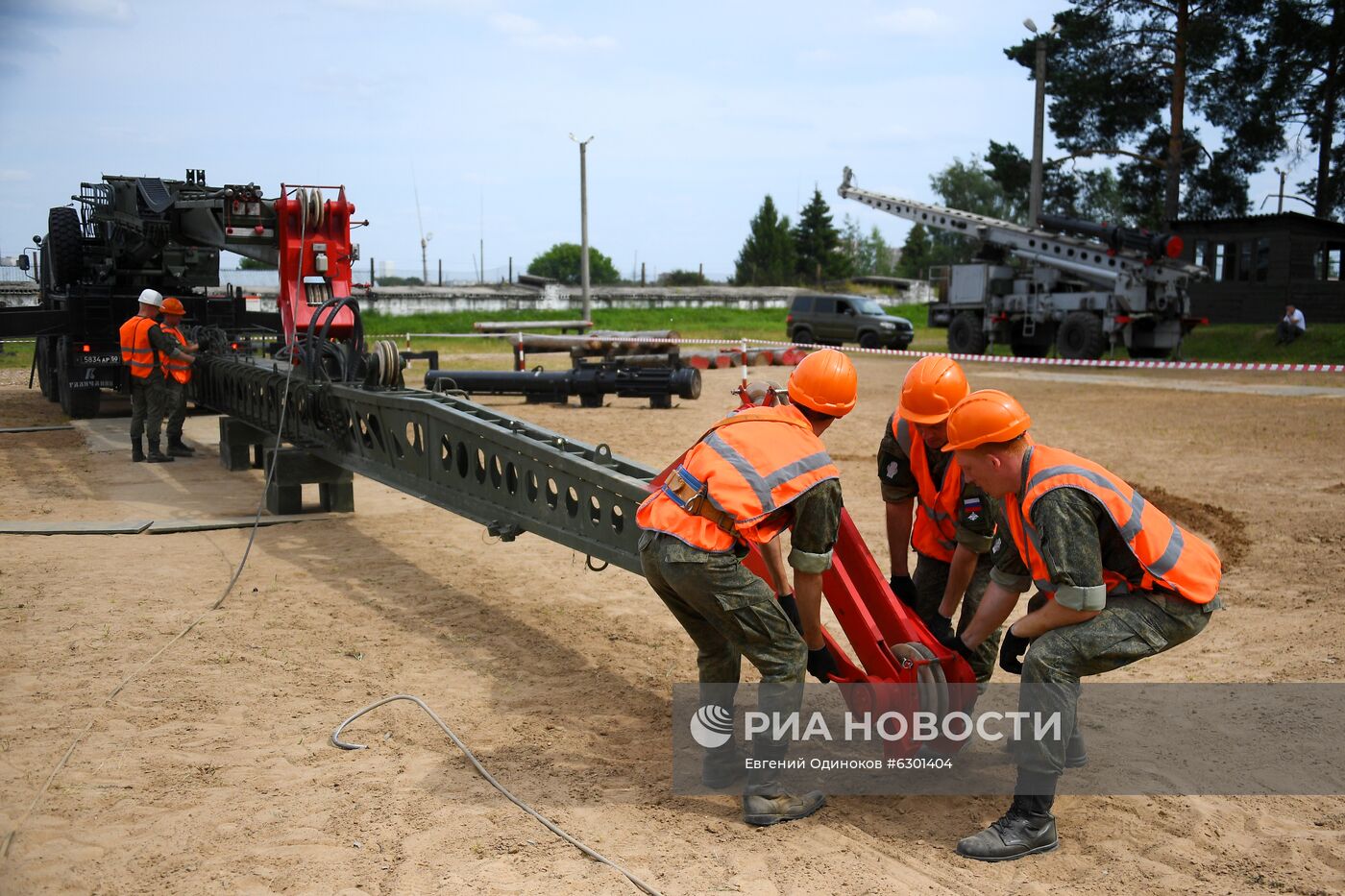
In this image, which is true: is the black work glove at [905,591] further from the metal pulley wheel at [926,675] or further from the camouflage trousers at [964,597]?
the metal pulley wheel at [926,675]

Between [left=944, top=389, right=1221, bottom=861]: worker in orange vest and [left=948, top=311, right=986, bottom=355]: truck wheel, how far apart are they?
23.3 metres

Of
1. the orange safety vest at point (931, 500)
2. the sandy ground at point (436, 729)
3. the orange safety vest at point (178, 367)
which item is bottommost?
the sandy ground at point (436, 729)

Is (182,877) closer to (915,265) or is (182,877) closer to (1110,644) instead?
(1110,644)

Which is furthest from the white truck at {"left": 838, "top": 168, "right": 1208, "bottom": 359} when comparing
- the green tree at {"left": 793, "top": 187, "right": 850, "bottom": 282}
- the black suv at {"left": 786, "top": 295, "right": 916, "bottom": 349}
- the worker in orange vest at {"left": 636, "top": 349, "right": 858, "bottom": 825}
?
the green tree at {"left": 793, "top": 187, "right": 850, "bottom": 282}

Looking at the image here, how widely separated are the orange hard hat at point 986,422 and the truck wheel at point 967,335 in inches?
923

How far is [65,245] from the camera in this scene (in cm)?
1493

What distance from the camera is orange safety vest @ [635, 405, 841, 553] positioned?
365 centimetres

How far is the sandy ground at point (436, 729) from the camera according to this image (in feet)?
11.8

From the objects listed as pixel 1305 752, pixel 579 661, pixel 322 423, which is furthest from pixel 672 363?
pixel 1305 752

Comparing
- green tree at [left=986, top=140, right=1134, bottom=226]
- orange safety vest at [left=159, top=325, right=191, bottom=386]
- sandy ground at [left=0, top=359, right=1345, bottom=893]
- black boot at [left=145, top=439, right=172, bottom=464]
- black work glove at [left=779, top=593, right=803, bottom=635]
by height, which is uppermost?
green tree at [left=986, top=140, right=1134, bottom=226]

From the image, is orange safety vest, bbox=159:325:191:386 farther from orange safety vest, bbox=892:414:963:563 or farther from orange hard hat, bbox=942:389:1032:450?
orange hard hat, bbox=942:389:1032:450

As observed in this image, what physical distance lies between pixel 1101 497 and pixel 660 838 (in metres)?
1.81

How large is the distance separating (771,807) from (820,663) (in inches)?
20.9

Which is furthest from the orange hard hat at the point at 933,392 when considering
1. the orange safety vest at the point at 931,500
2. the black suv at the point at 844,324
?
the black suv at the point at 844,324
